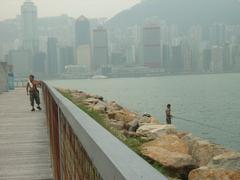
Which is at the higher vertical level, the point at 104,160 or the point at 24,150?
the point at 104,160

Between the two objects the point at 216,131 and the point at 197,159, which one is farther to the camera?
the point at 216,131

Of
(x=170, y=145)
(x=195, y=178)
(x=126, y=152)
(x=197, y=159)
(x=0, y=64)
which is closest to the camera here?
(x=126, y=152)

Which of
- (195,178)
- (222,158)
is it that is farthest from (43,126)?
(195,178)

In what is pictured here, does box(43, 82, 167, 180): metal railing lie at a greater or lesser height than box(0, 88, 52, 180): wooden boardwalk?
greater

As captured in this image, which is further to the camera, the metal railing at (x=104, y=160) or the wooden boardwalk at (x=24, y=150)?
the wooden boardwalk at (x=24, y=150)

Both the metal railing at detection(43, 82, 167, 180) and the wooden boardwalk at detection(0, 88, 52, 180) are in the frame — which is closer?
the metal railing at detection(43, 82, 167, 180)

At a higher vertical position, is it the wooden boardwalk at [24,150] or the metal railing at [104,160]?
the metal railing at [104,160]

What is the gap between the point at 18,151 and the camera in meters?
11.1

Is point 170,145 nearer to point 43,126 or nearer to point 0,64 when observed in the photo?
point 43,126

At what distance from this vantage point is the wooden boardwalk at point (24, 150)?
8922 mm

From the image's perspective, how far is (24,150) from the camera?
1116cm

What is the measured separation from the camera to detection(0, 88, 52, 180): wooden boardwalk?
892cm

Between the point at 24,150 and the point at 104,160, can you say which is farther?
the point at 24,150

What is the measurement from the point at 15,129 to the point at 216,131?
27.2 m
